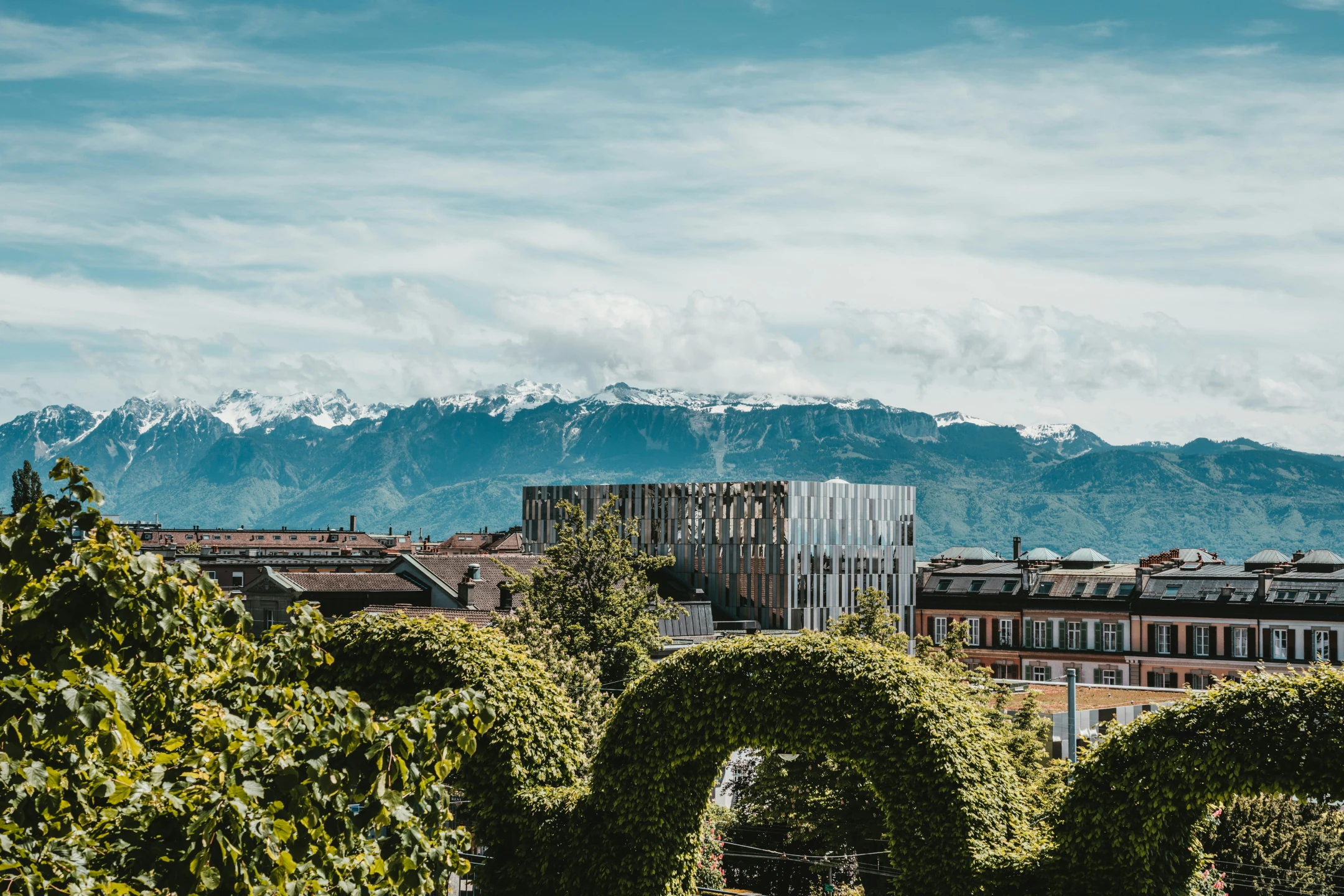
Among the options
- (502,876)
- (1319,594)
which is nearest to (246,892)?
(502,876)

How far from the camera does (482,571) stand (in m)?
75.1

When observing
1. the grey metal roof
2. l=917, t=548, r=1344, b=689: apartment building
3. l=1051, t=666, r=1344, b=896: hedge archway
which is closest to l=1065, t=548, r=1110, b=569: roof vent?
l=917, t=548, r=1344, b=689: apartment building

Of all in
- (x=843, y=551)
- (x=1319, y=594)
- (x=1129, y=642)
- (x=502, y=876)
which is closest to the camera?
(x=502, y=876)

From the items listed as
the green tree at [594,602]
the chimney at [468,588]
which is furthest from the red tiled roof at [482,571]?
the green tree at [594,602]

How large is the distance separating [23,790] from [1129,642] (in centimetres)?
8750

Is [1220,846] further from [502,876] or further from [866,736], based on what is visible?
[502,876]

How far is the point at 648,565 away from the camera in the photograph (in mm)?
44469

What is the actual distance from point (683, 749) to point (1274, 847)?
15810 millimetres

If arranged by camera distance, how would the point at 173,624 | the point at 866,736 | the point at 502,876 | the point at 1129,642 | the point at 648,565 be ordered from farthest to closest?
the point at 1129,642 < the point at 648,565 < the point at 502,876 < the point at 866,736 < the point at 173,624

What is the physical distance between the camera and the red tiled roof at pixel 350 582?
68812 millimetres

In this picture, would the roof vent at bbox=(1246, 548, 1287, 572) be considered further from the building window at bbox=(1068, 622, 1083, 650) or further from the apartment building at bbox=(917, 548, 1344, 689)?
the building window at bbox=(1068, 622, 1083, 650)

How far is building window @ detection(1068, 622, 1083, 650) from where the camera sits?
87938 millimetres

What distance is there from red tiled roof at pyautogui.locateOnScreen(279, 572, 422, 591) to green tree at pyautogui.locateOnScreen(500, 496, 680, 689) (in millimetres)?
31281

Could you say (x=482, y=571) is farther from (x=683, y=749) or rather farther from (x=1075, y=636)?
(x=683, y=749)
